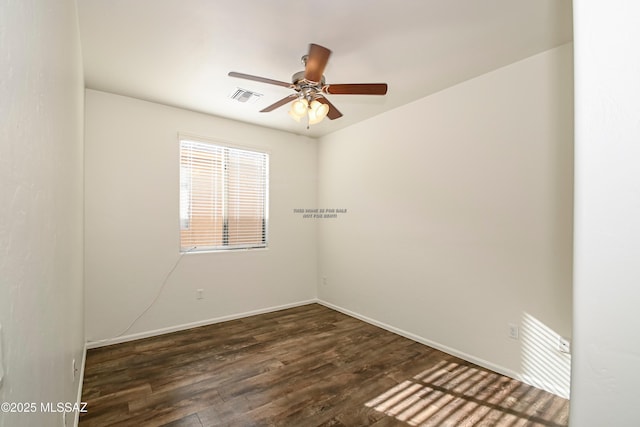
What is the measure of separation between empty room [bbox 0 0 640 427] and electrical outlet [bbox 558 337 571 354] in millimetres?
17

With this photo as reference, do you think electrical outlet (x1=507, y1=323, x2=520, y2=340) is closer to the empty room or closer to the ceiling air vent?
the empty room

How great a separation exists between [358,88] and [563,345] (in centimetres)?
247

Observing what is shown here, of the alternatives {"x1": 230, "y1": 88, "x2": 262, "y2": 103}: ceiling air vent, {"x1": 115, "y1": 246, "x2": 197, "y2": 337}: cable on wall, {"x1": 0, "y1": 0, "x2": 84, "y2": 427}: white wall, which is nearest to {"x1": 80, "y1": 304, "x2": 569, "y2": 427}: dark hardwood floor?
{"x1": 115, "y1": 246, "x2": 197, "y2": 337}: cable on wall

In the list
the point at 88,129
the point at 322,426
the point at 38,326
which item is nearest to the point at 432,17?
the point at 38,326

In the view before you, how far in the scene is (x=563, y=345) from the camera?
6.96 feet

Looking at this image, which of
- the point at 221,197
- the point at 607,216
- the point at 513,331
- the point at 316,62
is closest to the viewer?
the point at 607,216

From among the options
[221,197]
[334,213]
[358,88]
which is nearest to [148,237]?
[221,197]

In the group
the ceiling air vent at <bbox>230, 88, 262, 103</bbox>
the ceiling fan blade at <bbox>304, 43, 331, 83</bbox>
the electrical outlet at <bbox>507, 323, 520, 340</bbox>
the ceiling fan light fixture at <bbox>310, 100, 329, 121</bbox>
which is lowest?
the electrical outlet at <bbox>507, 323, 520, 340</bbox>

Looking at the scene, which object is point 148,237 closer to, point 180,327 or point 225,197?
point 225,197

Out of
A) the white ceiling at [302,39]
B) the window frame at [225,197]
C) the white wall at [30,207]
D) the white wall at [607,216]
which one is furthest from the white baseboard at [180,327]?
the white wall at [607,216]

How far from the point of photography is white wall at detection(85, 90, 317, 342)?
116 inches

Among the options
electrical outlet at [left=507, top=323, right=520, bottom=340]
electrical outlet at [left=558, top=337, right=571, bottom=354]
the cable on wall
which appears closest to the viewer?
electrical outlet at [left=558, top=337, right=571, bottom=354]

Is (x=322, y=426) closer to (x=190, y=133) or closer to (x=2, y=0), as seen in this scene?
(x=2, y=0)

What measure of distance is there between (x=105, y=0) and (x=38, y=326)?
78.3 inches
